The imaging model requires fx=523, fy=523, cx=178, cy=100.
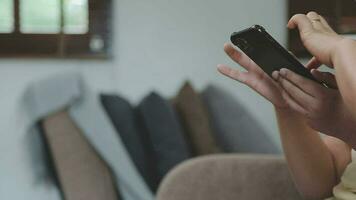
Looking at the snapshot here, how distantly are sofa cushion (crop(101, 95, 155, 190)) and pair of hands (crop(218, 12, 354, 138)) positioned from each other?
3.24 ft

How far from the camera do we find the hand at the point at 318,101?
746 mm

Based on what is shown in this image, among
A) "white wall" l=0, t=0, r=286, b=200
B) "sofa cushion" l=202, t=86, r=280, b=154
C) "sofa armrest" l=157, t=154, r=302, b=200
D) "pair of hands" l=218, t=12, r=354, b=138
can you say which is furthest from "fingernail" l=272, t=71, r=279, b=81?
"white wall" l=0, t=0, r=286, b=200

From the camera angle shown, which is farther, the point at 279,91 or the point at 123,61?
the point at 123,61

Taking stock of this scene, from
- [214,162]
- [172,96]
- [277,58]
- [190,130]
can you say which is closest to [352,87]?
[277,58]

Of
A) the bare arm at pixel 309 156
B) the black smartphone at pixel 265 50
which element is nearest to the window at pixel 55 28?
the bare arm at pixel 309 156

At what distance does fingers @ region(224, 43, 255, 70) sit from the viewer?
82 cm

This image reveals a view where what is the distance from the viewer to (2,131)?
194 cm

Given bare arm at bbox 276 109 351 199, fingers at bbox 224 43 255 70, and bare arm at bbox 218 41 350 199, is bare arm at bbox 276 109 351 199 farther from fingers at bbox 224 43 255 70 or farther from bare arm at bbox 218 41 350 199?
fingers at bbox 224 43 255 70

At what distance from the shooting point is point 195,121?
6.22 feet

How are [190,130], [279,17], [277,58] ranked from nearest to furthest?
1. [277,58]
2. [190,130]
3. [279,17]

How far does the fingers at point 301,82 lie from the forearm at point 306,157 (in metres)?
0.15

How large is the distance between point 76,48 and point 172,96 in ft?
1.37

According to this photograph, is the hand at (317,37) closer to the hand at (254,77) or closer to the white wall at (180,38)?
the hand at (254,77)

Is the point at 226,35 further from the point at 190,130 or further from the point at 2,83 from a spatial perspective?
the point at 2,83
